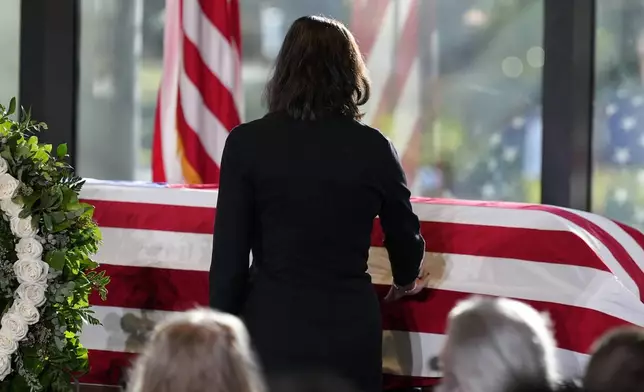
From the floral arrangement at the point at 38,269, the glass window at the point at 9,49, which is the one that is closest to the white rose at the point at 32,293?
the floral arrangement at the point at 38,269

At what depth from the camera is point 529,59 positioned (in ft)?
11.0

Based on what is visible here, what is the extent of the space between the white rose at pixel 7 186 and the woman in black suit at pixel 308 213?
0.57 meters

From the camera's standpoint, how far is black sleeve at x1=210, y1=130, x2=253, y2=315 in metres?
2.10

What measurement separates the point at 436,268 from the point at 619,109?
3.58 ft

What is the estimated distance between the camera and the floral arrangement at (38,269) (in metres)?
2.39

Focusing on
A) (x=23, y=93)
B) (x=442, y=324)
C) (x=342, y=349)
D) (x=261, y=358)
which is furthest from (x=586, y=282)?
(x=23, y=93)

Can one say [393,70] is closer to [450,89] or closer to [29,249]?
[450,89]

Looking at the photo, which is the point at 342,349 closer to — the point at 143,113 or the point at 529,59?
the point at 529,59

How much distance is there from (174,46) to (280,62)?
143 cm

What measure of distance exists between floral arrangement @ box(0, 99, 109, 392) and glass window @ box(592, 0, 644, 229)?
5.30 ft

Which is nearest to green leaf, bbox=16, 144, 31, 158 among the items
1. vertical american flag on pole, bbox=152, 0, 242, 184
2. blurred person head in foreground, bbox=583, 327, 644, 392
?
vertical american flag on pole, bbox=152, 0, 242, 184

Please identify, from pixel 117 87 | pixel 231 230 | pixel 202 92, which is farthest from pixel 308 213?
pixel 117 87

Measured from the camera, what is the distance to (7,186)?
240cm

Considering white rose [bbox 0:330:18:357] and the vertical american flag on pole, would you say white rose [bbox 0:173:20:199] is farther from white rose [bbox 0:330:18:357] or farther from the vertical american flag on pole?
the vertical american flag on pole
